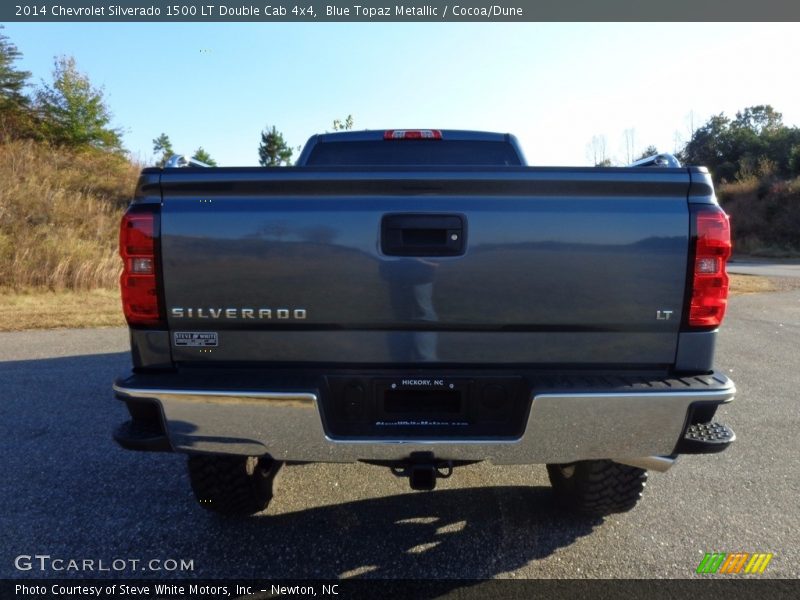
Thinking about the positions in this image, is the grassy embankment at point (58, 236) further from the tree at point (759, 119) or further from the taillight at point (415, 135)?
the tree at point (759, 119)

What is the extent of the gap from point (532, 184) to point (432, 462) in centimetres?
119

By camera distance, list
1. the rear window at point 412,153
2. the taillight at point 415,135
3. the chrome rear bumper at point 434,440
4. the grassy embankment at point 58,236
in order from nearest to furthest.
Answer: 1. the chrome rear bumper at point 434,440
2. the taillight at point 415,135
3. the rear window at point 412,153
4. the grassy embankment at point 58,236

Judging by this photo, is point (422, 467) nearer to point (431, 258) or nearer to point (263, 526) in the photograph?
point (431, 258)

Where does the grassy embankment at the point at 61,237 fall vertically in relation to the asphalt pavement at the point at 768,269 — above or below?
above

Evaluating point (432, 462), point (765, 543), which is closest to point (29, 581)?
point (432, 462)

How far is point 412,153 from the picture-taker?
463cm

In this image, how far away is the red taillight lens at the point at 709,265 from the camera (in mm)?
2297

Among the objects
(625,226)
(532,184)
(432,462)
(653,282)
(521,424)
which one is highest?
(532,184)

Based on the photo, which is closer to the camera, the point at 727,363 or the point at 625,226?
the point at 625,226

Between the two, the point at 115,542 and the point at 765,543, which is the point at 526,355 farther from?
the point at 115,542

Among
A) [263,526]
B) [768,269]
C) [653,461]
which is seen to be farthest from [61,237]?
[768,269]

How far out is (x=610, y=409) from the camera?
227 centimetres

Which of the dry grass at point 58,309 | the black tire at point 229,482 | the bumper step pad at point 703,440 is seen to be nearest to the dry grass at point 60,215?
the dry grass at point 58,309

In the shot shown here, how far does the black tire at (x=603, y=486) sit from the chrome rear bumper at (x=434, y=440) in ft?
2.10
